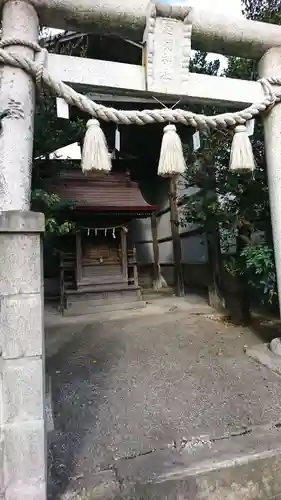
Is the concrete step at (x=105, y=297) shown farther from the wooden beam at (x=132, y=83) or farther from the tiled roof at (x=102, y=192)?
the wooden beam at (x=132, y=83)

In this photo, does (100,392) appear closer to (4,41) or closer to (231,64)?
(4,41)

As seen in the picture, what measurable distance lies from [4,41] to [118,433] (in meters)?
2.97

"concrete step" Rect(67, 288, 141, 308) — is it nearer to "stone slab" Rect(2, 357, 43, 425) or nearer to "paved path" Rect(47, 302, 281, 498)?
"paved path" Rect(47, 302, 281, 498)

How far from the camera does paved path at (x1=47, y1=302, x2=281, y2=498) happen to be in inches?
94.7

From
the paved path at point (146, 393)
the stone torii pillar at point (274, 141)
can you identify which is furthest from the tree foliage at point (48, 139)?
the stone torii pillar at point (274, 141)

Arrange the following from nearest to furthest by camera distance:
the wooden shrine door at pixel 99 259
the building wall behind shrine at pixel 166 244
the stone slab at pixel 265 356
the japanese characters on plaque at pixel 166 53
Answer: the japanese characters on plaque at pixel 166 53 → the stone slab at pixel 265 356 → the wooden shrine door at pixel 99 259 → the building wall behind shrine at pixel 166 244

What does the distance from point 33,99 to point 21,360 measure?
1.75 meters

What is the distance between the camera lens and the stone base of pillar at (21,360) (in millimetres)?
1720

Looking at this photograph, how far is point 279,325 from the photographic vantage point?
16.5 ft

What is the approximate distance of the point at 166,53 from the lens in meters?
2.68

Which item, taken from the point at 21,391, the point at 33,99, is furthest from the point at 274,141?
the point at 21,391

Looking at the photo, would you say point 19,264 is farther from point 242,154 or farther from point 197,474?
point 242,154

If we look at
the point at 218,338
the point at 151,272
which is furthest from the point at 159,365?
the point at 151,272

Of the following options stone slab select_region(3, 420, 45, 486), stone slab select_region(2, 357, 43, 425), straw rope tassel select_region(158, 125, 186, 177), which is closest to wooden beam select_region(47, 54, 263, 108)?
straw rope tassel select_region(158, 125, 186, 177)
